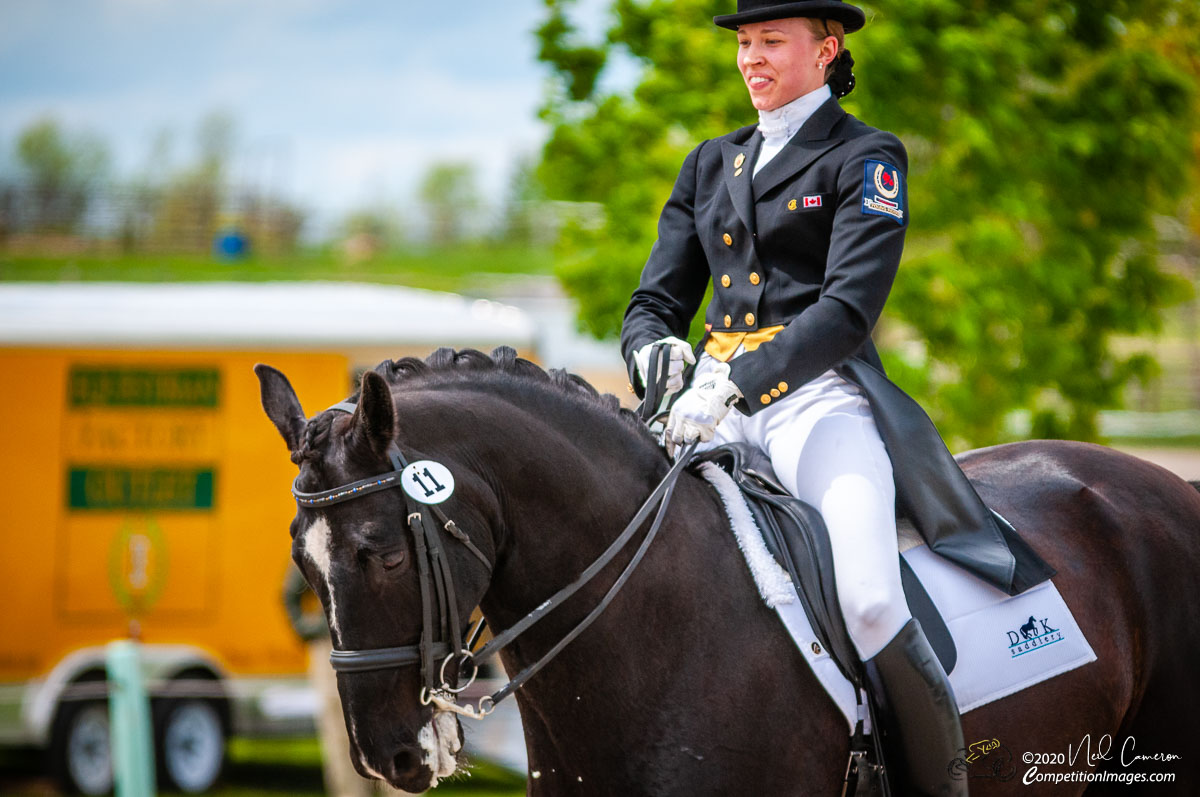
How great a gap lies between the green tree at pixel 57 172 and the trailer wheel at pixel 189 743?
1086 inches

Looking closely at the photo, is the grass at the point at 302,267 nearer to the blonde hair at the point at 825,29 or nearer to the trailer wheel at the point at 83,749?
the trailer wheel at the point at 83,749

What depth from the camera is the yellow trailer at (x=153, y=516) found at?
9.70 meters

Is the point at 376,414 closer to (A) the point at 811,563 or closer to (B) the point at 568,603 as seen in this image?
(B) the point at 568,603

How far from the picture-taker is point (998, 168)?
914cm

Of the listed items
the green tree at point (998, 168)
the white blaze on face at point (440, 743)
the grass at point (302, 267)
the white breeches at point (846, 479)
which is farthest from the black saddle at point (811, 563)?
the grass at point (302, 267)

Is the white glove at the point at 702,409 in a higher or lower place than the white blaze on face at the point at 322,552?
higher

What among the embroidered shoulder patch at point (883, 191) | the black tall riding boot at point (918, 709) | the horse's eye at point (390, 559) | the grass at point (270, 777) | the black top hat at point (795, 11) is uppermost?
the black top hat at point (795, 11)

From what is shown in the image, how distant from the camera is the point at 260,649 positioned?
1017cm

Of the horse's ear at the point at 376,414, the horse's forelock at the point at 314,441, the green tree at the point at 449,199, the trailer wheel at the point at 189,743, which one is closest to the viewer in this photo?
the horse's ear at the point at 376,414

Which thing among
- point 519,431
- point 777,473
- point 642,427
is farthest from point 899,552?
point 519,431

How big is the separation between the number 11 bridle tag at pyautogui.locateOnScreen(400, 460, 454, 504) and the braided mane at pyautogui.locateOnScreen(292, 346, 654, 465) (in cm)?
25

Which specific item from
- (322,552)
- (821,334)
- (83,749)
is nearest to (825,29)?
(821,334)

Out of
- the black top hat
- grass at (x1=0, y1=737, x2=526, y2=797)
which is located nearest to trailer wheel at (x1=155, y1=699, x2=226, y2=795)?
grass at (x1=0, y1=737, x2=526, y2=797)

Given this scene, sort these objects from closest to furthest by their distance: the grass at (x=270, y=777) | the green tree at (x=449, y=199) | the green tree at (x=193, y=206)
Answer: the grass at (x=270, y=777) < the green tree at (x=193, y=206) < the green tree at (x=449, y=199)
